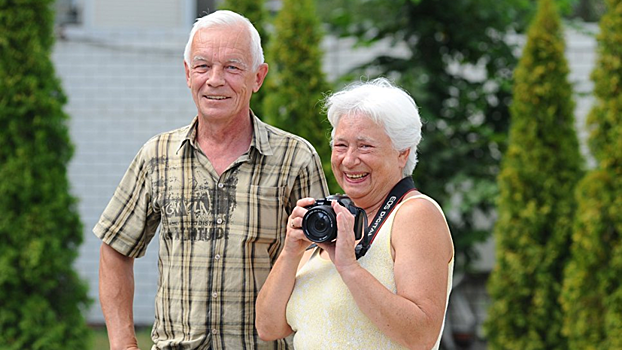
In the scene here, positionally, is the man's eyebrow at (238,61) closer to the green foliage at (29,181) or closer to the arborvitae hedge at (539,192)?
the green foliage at (29,181)

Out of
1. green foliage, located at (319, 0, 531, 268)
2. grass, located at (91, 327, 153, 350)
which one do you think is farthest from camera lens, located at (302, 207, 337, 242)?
grass, located at (91, 327, 153, 350)

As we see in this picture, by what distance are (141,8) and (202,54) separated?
7.02 meters

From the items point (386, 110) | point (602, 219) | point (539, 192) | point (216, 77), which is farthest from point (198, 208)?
point (539, 192)

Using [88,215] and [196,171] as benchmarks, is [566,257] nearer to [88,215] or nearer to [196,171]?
[196,171]

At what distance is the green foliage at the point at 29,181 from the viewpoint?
626 cm

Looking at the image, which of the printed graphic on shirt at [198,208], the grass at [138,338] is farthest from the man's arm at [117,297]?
the grass at [138,338]

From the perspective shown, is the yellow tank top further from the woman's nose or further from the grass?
the grass

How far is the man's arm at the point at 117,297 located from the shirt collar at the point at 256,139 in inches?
18.7

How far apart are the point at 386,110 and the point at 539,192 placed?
4.30 m

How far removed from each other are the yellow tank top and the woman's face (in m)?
0.11

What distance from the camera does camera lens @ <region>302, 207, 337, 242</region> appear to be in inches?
93.4

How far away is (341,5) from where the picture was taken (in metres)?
7.91

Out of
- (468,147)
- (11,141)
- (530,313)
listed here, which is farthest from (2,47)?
(530,313)

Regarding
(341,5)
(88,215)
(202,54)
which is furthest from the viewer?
(88,215)
